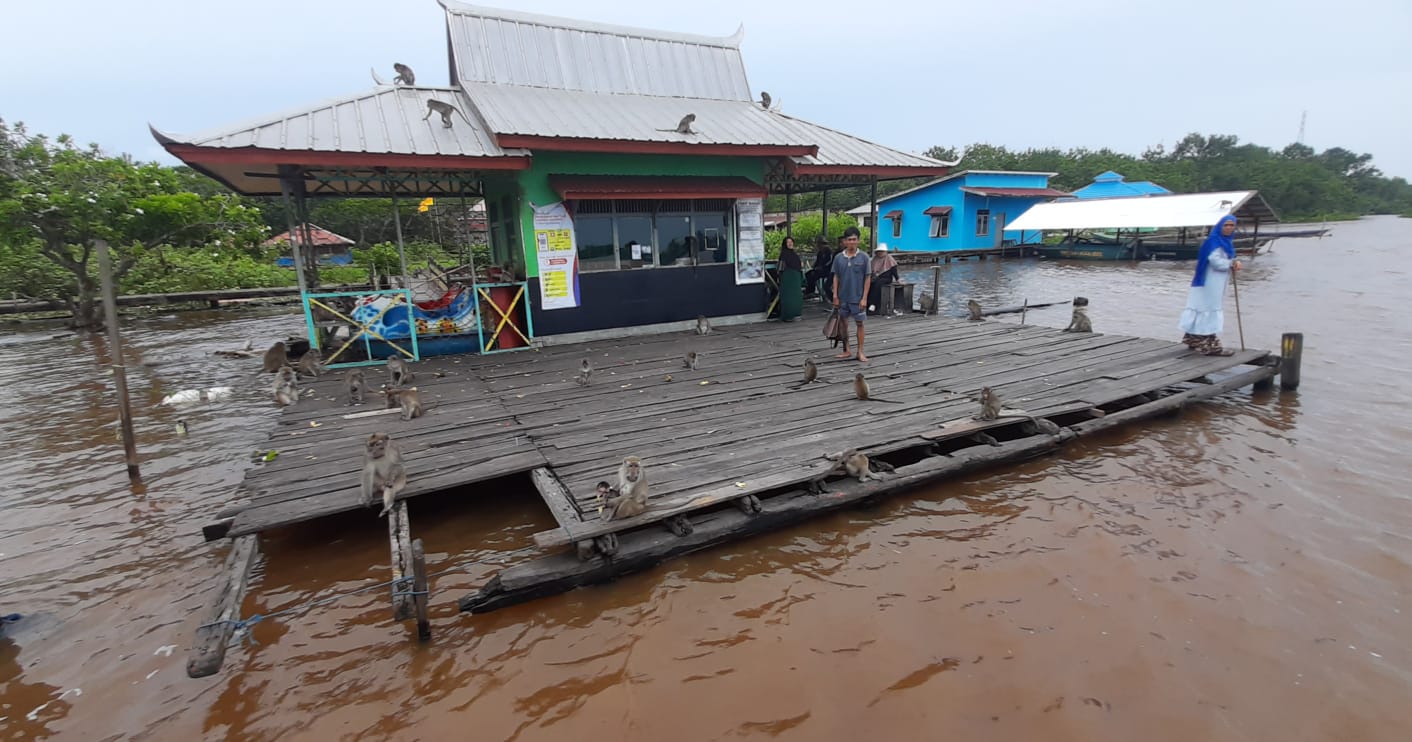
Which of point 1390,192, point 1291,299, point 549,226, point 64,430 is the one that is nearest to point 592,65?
point 549,226

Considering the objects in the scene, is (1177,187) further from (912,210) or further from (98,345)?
(98,345)

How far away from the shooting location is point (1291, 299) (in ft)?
60.0

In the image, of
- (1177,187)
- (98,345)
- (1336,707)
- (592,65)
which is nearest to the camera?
(1336,707)

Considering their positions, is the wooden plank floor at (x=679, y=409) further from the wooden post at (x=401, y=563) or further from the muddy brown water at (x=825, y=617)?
the muddy brown water at (x=825, y=617)

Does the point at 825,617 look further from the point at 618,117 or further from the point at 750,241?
the point at 618,117

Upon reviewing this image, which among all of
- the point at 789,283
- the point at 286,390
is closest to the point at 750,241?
the point at 789,283

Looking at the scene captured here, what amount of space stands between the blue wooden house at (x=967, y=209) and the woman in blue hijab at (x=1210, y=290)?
25.7 meters

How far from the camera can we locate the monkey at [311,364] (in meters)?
9.23

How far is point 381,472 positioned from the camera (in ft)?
Answer: 16.3

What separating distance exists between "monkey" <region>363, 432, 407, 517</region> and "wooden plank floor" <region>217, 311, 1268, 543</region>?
0.15 metres

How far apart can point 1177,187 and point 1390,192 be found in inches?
2463

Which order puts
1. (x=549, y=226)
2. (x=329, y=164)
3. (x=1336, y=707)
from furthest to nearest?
(x=549, y=226)
(x=329, y=164)
(x=1336, y=707)

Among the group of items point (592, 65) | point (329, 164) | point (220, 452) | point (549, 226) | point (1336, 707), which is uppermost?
point (592, 65)

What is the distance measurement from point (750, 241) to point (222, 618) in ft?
34.0
